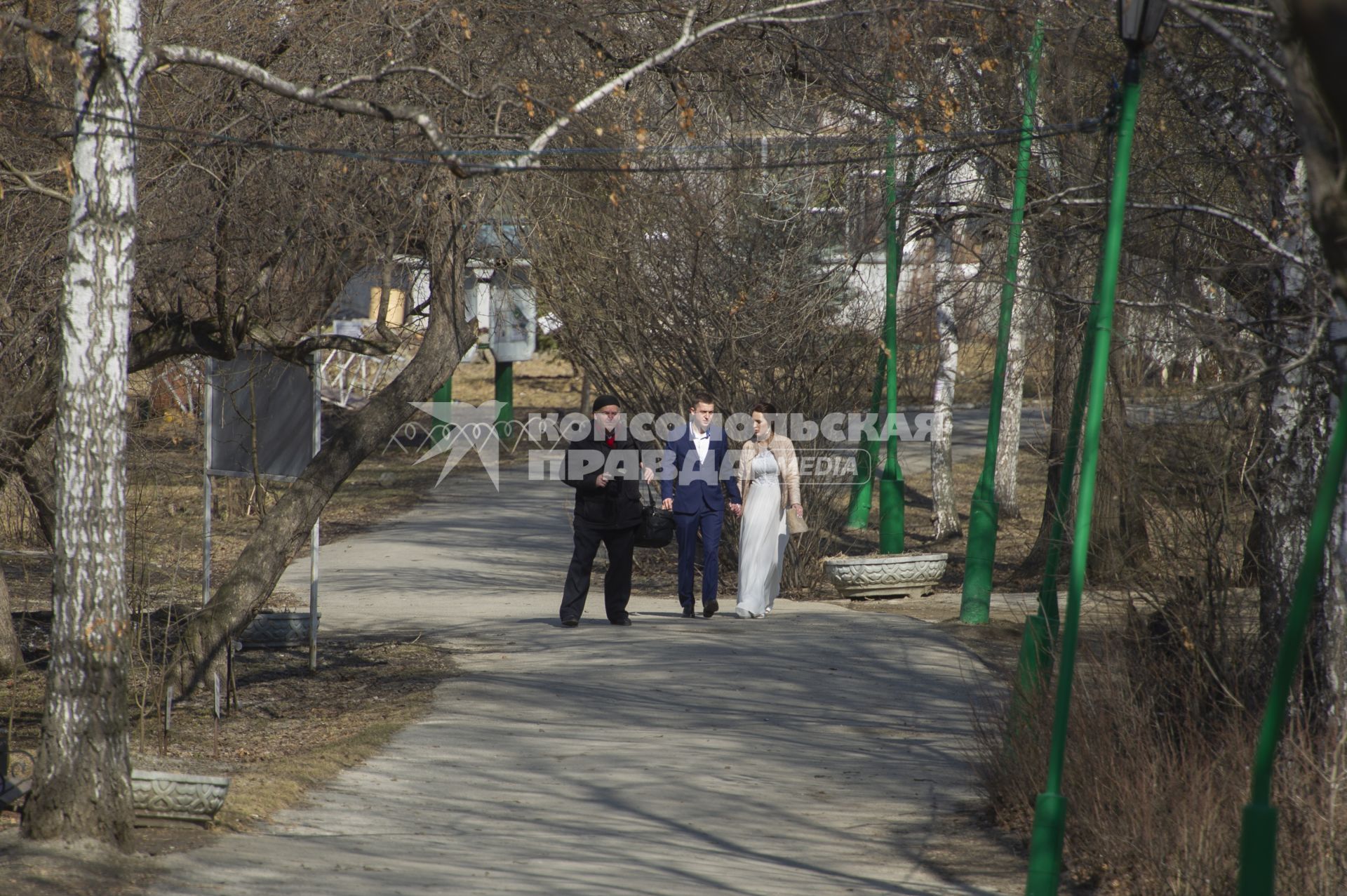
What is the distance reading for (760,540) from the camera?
1304cm

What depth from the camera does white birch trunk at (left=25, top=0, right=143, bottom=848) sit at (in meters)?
5.91

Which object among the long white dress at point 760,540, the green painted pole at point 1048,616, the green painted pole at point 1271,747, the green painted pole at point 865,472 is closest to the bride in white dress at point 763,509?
the long white dress at point 760,540

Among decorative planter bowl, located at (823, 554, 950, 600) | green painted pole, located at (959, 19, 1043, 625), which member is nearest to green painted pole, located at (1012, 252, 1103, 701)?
green painted pole, located at (959, 19, 1043, 625)

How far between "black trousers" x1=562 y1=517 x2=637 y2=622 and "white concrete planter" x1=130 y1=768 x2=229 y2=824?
19.2 ft

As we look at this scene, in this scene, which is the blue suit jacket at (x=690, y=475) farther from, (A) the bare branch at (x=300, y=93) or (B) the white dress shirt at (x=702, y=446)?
(A) the bare branch at (x=300, y=93)

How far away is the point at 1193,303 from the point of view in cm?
811

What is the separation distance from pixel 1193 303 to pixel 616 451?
5.29 meters

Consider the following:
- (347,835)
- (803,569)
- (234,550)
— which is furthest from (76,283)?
(234,550)

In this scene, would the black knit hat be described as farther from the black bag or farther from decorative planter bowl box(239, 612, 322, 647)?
decorative planter bowl box(239, 612, 322, 647)

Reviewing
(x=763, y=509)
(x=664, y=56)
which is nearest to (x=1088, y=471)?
(x=664, y=56)

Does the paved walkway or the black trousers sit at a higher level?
the black trousers

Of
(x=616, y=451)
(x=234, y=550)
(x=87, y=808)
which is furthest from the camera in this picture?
(x=234, y=550)

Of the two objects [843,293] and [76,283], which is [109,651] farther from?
[843,293]

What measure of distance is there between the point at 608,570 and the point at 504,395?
2315 centimetres
